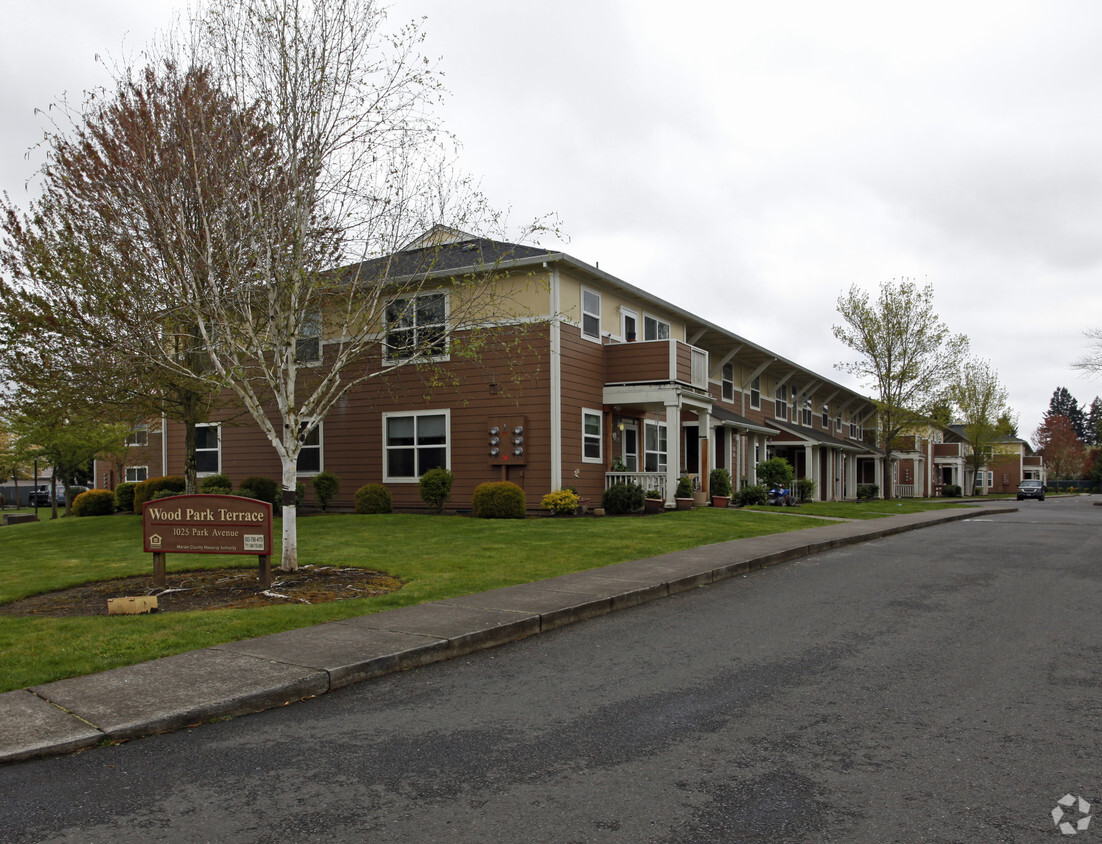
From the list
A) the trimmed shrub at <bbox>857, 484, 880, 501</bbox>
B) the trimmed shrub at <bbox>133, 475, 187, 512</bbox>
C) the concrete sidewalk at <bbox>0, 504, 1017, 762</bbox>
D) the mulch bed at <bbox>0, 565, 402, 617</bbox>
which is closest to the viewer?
the concrete sidewalk at <bbox>0, 504, 1017, 762</bbox>

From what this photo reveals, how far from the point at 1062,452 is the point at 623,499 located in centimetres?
10718

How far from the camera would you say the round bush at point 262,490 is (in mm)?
23234

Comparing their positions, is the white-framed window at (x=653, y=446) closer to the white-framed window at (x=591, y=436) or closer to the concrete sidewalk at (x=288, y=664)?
the white-framed window at (x=591, y=436)

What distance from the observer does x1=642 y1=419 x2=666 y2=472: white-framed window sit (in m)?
25.6

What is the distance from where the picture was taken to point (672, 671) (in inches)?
260

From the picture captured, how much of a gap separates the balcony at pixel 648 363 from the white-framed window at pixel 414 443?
477 centimetres

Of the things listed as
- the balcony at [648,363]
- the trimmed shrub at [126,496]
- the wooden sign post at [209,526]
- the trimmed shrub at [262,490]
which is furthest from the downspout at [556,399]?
the trimmed shrub at [126,496]

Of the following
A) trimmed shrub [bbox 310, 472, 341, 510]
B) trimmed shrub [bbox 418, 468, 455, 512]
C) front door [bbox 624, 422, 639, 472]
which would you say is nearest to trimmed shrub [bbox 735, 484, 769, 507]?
front door [bbox 624, 422, 639, 472]

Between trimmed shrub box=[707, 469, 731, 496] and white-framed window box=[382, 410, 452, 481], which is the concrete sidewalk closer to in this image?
white-framed window box=[382, 410, 452, 481]

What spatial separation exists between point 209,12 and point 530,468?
41.5ft

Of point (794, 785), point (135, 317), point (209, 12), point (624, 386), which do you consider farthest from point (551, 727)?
point (624, 386)

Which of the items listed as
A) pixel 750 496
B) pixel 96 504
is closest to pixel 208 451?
pixel 96 504

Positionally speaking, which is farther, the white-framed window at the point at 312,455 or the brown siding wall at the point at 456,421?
the white-framed window at the point at 312,455

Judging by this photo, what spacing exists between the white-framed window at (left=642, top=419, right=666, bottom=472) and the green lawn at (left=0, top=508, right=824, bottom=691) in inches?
138
